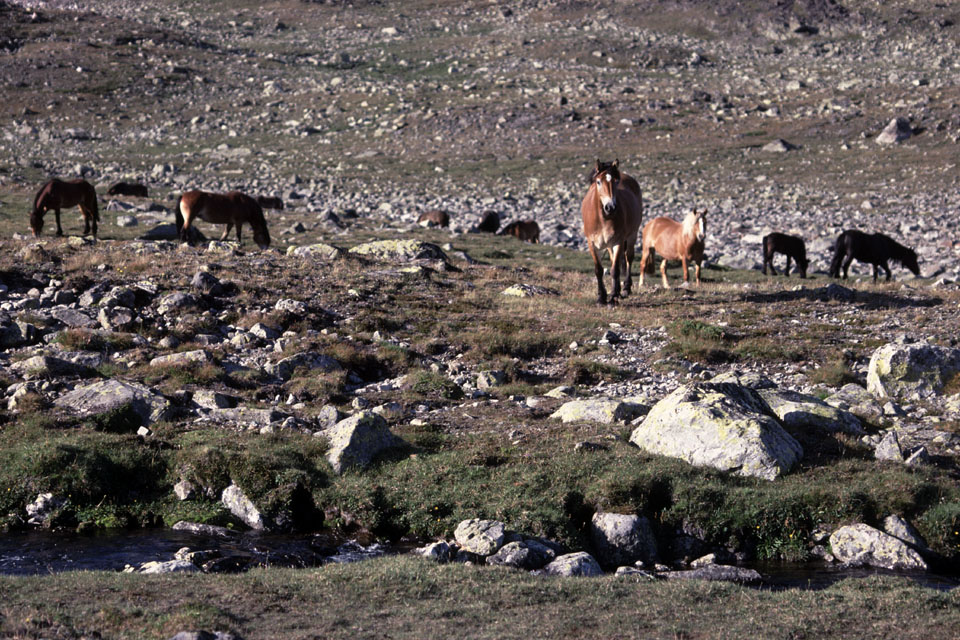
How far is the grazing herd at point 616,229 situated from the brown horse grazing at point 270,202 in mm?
9740

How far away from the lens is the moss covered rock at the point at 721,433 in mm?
12453

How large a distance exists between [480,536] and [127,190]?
122ft

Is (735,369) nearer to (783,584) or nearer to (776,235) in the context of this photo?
(783,584)

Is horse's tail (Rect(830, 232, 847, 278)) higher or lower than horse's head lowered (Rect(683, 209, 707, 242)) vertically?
lower

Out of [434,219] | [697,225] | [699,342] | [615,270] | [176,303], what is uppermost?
[434,219]

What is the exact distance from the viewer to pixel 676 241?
2483 cm

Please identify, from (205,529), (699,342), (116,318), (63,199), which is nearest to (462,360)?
(699,342)

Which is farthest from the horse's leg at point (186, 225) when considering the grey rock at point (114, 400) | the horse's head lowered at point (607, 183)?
the grey rock at point (114, 400)

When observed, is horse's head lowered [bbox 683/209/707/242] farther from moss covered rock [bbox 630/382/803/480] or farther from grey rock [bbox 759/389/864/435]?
moss covered rock [bbox 630/382/803/480]

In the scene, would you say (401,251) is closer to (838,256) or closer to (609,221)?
(609,221)

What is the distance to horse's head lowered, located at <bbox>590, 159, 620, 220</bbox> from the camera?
19766 millimetres

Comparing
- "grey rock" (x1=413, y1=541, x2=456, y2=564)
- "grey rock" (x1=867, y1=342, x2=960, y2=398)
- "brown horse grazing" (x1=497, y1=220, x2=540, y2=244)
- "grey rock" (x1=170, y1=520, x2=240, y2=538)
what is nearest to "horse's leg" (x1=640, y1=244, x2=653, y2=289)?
"grey rock" (x1=867, y1=342, x2=960, y2=398)

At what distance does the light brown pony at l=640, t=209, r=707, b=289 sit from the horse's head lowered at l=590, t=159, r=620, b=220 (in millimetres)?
3977

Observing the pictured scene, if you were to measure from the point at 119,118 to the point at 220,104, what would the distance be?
8213mm
